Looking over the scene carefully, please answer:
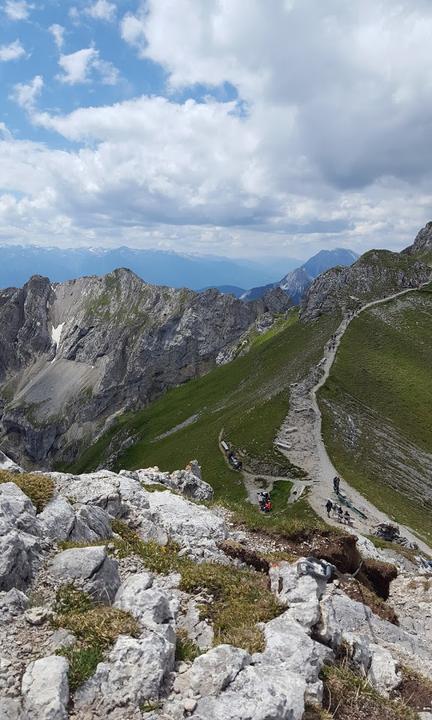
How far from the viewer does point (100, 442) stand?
180750mm

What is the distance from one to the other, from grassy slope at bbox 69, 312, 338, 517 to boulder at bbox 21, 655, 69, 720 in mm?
26934

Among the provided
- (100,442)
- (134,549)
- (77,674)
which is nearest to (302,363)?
(134,549)

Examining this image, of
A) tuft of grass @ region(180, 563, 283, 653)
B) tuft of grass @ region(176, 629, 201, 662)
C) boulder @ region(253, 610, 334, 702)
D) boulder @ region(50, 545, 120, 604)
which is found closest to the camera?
boulder @ region(253, 610, 334, 702)

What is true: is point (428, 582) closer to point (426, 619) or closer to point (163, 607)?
point (426, 619)

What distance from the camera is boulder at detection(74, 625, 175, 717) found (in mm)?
9320

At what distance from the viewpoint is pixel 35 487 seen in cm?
1823

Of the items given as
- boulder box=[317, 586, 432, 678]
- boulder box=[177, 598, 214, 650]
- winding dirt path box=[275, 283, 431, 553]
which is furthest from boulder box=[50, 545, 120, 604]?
winding dirt path box=[275, 283, 431, 553]

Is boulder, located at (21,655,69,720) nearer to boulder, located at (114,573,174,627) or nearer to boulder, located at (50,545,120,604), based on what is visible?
boulder, located at (114,573,174,627)

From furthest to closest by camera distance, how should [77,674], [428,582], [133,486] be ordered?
[133,486]
[428,582]
[77,674]

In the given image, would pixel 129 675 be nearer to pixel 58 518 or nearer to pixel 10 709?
pixel 10 709

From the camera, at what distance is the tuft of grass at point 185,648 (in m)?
10.9

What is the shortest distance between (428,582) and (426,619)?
9.80 feet

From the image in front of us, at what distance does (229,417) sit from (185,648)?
80.0 metres

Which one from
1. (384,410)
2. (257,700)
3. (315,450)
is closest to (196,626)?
(257,700)
